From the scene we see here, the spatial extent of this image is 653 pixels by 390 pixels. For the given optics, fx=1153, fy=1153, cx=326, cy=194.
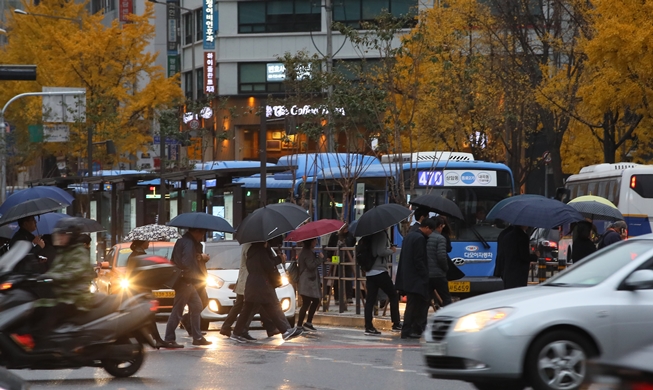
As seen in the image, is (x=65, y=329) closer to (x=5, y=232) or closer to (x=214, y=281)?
(x=5, y=232)

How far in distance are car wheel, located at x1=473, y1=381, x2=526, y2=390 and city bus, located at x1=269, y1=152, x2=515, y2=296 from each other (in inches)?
441

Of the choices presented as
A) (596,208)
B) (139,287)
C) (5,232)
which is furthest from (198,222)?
(596,208)

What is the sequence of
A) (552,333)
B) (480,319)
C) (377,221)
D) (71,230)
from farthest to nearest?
(377,221), (71,230), (480,319), (552,333)

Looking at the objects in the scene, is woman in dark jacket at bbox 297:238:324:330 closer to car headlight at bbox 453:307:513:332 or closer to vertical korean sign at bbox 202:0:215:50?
car headlight at bbox 453:307:513:332

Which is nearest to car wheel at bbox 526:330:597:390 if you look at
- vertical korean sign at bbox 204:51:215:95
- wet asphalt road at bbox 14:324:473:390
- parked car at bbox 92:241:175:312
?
wet asphalt road at bbox 14:324:473:390

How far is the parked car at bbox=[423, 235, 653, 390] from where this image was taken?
378 inches

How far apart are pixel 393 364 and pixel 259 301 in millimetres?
3200

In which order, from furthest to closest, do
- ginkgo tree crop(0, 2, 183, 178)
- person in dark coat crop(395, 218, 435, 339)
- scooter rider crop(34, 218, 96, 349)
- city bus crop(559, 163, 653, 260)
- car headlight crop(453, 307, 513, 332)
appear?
ginkgo tree crop(0, 2, 183, 178) < city bus crop(559, 163, 653, 260) < person in dark coat crop(395, 218, 435, 339) < scooter rider crop(34, 218, 96, 349) < car headlight crop(453, 307, 513, 332)

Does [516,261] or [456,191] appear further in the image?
[456,191]

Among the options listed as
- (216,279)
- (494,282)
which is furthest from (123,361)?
(494,282)

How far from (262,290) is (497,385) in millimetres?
6474

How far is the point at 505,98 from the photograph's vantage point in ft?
127

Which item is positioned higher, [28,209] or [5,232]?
[28,209]

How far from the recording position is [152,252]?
2284 centimetres
